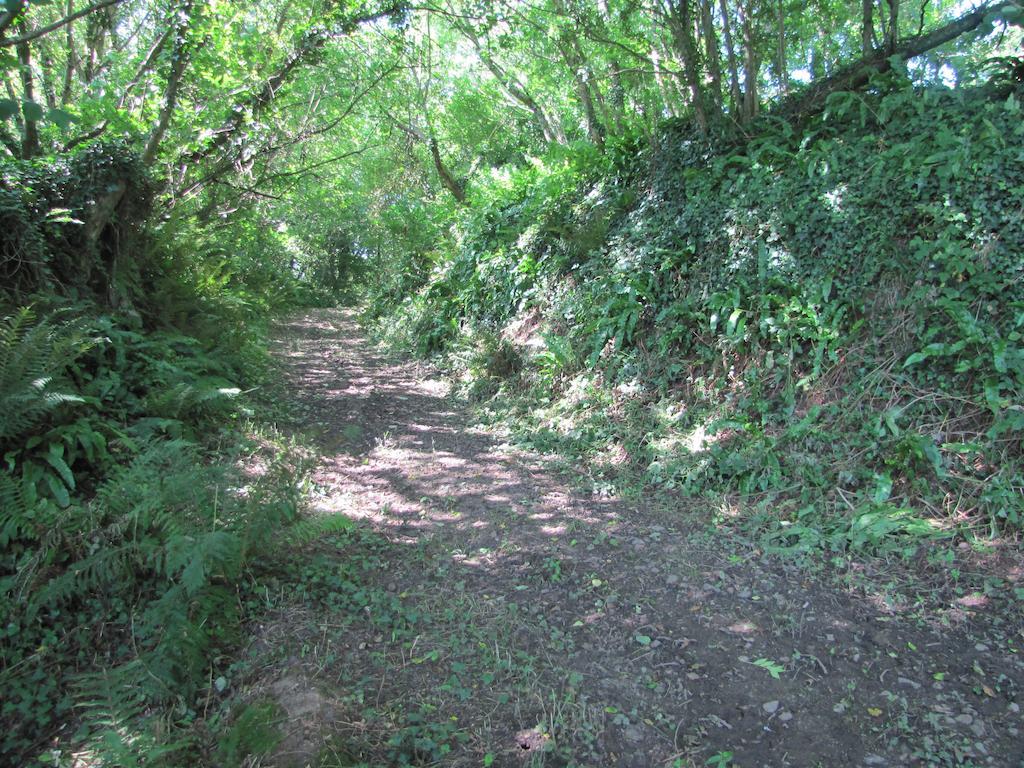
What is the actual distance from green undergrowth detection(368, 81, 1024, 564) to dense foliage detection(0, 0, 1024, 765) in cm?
3

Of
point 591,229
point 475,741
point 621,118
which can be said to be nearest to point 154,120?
point 591,229

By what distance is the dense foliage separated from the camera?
3.42m

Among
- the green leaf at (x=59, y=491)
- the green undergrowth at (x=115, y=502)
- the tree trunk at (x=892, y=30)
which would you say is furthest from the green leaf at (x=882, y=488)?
the green leaf at (x=59, y=491)

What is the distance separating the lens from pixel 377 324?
1553 centimetres

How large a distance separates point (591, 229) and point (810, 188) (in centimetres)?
299

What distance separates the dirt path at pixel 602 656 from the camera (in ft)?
8.93

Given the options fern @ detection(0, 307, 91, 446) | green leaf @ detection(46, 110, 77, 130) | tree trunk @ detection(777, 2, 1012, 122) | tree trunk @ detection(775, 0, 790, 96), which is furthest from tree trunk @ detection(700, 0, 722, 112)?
fern @ detection(0, 307, 91, 446)

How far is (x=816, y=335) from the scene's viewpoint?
5238 mm

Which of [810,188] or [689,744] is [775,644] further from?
[810,188]

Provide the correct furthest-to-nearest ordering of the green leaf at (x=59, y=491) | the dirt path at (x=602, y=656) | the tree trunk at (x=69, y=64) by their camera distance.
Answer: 1. the tree trunk at (x=69, y=64)
2. the green leaf at (x=59, y=491)
3. the dirt path at (x=602, y=656)

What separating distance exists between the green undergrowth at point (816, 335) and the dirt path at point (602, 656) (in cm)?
70

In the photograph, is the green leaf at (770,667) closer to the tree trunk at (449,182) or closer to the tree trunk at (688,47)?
the tree trunk at (688,47)

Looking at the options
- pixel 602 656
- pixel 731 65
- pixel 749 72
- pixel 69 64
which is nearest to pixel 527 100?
pixel 731 65

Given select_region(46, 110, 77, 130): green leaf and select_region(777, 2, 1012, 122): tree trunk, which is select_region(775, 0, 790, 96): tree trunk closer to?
select_region(777, 2, 1012, 122): tree trunk
